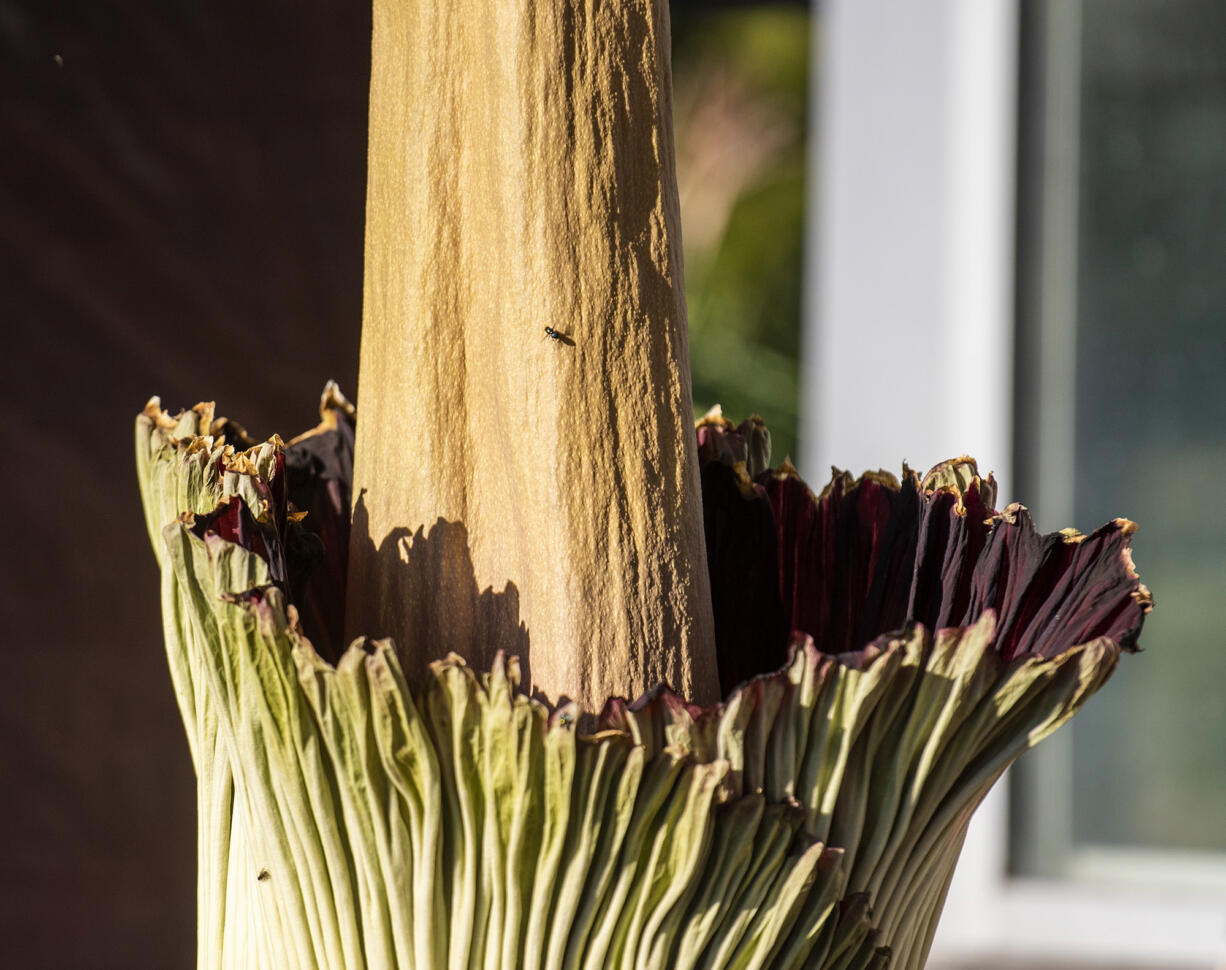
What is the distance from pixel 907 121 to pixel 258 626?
1.01 meters

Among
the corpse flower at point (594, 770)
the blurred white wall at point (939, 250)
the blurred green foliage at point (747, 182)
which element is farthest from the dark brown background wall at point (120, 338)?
the blurred green foliage at point (747, 182)

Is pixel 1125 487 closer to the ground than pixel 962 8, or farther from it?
closer to the ground

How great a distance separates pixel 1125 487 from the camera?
1068 millimetres

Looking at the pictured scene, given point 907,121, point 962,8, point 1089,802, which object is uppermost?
point 962,8

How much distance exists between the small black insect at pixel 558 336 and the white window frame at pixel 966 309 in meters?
0.87

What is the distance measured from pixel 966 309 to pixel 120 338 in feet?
2.87

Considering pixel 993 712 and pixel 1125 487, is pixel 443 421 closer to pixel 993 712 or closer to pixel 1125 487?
pixel 993 712

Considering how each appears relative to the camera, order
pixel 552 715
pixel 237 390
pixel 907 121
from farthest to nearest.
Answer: pixel 907 121, pixel 237 390, pixel 552 715

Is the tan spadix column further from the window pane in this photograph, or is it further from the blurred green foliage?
the blurred green foliage

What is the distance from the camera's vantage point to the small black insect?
0.19m

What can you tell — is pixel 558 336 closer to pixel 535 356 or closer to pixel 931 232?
pixel 535 356

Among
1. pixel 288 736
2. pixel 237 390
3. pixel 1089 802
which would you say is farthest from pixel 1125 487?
pixel 288 736

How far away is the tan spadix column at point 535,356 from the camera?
19 centimetres

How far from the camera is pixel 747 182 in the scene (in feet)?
6.24
